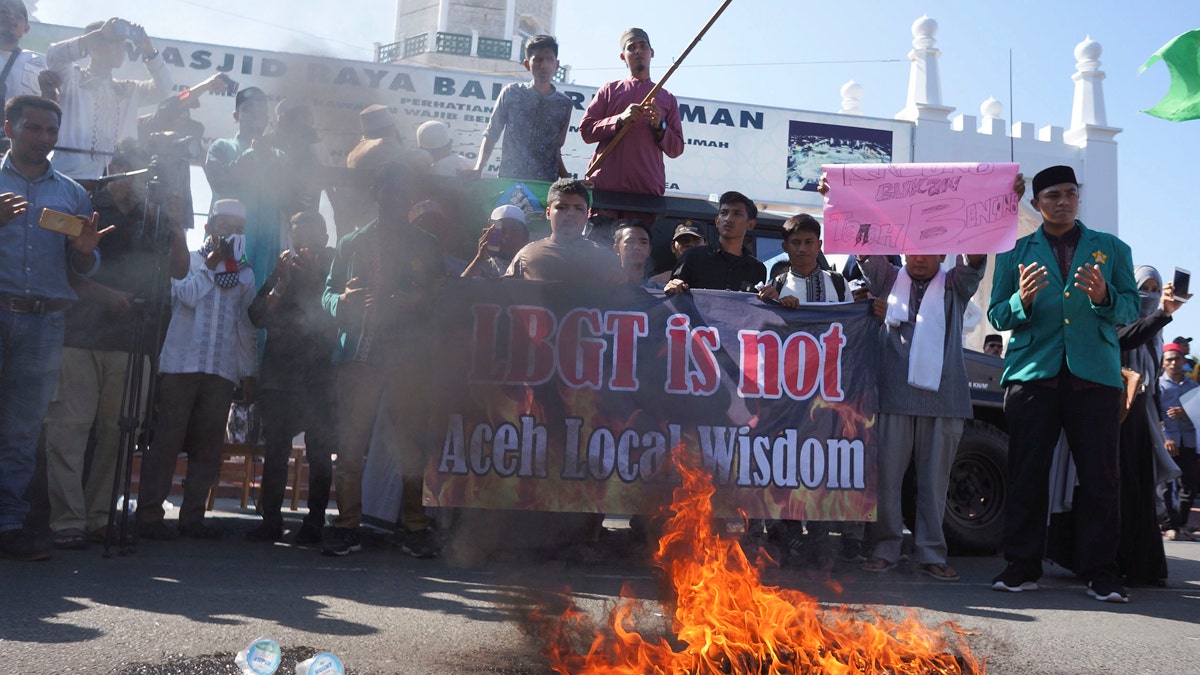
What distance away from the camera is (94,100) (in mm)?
7320

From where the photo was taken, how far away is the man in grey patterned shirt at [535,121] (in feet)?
24.5

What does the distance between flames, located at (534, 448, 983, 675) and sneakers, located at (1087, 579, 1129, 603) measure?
5.68 ft

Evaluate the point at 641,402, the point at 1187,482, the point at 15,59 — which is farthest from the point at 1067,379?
the point at 15,59

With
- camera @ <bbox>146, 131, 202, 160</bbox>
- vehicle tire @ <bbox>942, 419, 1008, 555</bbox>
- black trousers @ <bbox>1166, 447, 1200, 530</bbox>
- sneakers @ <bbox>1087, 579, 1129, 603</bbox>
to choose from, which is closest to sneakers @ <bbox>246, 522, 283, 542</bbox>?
camera @ <bbox>146, 131, 202, 160</bbox>

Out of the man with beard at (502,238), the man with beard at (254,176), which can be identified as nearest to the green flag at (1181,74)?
the man with beard at (502,238)

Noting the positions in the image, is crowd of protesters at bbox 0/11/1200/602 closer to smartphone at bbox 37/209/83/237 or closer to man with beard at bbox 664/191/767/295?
man with beard at bbox 664/191/767/295

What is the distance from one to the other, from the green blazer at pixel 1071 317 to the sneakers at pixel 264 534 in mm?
4237

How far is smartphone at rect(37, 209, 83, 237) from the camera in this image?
5.04 metres

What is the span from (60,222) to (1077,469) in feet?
17.4

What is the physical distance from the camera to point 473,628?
159 inches

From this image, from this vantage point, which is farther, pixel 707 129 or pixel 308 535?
pixel 707 129

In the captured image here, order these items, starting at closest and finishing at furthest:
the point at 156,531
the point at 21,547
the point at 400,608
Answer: the point at 400,608 < the point at 21,547 < the point at 156,531

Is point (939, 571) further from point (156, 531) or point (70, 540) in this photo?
point (70, 540)

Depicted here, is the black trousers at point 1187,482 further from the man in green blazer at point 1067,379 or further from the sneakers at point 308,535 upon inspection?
the sneakers at point 308,535
